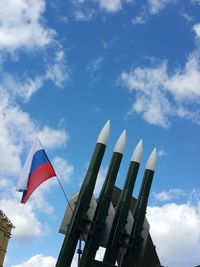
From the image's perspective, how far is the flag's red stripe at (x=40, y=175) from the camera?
52.7 ft

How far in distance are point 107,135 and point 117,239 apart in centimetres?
410

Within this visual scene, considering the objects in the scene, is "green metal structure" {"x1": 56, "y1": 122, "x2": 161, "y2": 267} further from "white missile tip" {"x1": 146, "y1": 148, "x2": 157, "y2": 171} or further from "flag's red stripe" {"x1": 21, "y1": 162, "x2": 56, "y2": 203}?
"flag's red stripe" {"x1": 21, "y1": 162, "x2": 56, "y2": 203}

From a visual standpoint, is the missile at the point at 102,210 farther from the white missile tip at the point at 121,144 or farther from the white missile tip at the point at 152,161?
the white missile tip at the point at 152,161

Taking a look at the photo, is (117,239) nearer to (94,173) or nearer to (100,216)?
(100,216)

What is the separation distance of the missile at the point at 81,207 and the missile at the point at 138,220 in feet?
7.08

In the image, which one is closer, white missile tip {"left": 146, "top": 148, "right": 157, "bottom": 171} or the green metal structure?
the green metal structure

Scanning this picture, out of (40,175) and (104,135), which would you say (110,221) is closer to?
(104,135)

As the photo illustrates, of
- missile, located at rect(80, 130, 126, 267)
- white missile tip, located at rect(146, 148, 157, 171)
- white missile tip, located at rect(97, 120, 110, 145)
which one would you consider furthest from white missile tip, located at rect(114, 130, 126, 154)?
white missile tip, located at rect(146, 148, 157, 171)

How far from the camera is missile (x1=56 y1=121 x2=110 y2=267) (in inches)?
670

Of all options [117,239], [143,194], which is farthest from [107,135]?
[117,239]

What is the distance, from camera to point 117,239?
18.2 metres

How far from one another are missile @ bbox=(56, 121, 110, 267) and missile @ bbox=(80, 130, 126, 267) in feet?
1.61

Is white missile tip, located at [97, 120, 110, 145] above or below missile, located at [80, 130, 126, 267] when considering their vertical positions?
above

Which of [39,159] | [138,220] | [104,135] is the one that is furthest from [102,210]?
[39,159]
